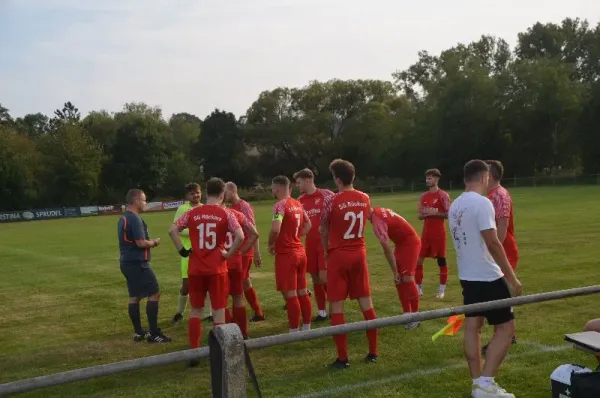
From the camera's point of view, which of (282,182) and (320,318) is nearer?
(282,182)

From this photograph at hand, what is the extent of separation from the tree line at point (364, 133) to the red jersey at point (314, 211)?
64686mm

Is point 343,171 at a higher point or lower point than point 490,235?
higher

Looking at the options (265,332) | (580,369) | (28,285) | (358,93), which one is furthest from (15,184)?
(580,369)

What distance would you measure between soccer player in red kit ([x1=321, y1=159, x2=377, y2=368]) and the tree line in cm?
6667

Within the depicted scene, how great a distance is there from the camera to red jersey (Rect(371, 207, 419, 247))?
8.46 metres

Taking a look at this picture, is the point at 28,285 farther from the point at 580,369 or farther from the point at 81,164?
the point at 81,164

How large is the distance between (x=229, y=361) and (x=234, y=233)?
3.97 meters

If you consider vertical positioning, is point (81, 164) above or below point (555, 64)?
below

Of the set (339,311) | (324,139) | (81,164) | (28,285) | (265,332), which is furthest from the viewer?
(324,139)

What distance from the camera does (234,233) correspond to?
289 inches

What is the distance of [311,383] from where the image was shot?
6.48 m

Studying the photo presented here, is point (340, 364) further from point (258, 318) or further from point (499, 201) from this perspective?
point (258, 318)

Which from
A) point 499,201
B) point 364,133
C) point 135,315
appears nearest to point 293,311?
point 135,315

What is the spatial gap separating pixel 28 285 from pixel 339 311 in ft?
37.3
